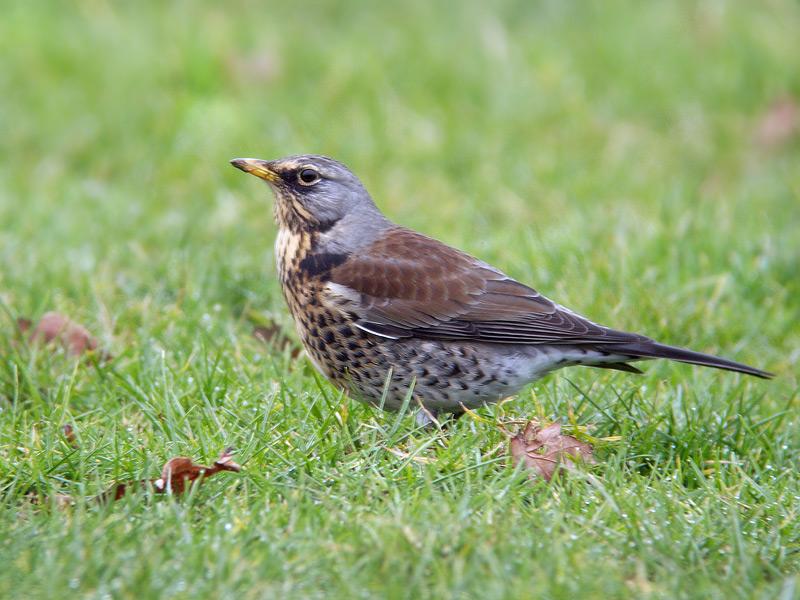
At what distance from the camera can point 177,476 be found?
3.67 meters

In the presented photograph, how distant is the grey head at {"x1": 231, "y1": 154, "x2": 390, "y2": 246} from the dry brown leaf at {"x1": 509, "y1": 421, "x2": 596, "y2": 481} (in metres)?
1.30

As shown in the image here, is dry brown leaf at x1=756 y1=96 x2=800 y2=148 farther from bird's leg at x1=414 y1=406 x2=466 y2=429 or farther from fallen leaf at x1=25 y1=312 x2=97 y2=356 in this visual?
fallen leaf at x1=25 y1=312 x2=97 y2=356

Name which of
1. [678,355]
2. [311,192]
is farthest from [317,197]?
[678,355]

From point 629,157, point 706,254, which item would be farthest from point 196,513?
point 629,157

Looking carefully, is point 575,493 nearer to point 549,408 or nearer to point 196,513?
point 549,408

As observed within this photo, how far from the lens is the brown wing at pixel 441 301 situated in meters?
4.54

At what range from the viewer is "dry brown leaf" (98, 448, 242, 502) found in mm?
3621

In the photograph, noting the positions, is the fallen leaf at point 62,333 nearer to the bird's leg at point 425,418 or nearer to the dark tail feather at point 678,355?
the bird's leg at point 425,418

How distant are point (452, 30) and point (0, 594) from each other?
24.7ft

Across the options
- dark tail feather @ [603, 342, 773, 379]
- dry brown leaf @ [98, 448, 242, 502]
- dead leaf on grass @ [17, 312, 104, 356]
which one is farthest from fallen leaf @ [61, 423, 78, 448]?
dark tail feather @ [603, 342, 773, 379]

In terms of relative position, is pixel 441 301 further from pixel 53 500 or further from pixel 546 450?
pixel 53 500

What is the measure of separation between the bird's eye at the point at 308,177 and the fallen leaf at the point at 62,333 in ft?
3.68

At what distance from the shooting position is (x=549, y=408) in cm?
452

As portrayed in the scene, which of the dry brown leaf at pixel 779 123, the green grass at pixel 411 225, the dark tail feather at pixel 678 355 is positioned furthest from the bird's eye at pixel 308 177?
the dry brown leaf at pixel 779 123
